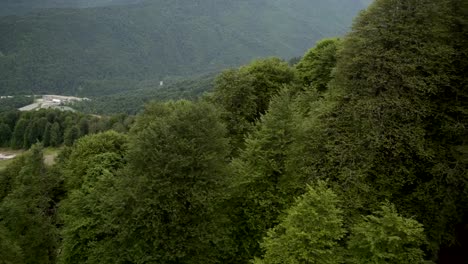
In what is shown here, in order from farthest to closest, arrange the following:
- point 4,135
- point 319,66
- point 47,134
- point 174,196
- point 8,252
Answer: point 4,135 < point 47,134 < point 319,66 < point 8,252 < point 174,196

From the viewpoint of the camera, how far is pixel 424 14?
870 inches

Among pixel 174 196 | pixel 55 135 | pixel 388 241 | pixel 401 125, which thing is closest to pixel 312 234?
pixel 388 241

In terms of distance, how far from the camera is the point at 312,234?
1748 centimetres

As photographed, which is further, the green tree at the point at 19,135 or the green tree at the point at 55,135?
the green tree at the point at 19,135

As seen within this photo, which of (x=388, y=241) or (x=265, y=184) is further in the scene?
(x=265, y=184)

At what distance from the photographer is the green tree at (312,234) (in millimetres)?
17266

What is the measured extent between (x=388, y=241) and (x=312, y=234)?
3262 millimetres

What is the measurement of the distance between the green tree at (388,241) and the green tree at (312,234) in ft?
3.08

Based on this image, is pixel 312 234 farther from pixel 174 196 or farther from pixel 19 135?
pixel 19 135

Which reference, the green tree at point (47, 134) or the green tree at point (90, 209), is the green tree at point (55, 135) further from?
the green tree at point (90, 209)

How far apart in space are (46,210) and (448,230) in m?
32.1

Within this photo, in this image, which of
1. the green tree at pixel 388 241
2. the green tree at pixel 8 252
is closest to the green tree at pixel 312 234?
the green tree at pixel 388 241

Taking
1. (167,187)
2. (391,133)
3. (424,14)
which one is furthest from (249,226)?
(424,14)

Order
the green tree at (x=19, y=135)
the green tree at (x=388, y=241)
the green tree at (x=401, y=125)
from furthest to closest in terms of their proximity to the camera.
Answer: the green tree at (x=19, y=135), the green tree at (x=401, y=125), the green tree at (x=388, y=241)
